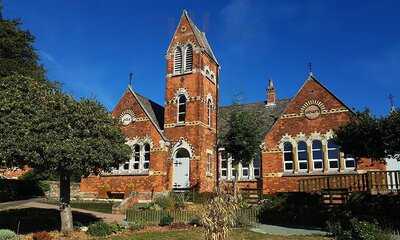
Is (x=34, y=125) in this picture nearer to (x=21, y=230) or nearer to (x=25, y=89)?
(x=25, y=89)

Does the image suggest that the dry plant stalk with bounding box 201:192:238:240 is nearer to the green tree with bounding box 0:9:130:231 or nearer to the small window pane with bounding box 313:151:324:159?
the green tree with bounding box 0:9:130:231

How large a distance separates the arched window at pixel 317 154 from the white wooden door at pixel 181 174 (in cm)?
1120

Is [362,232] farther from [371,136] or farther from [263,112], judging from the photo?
[263,112]

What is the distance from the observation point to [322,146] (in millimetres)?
34906

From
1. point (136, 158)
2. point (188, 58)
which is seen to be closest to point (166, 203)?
point (136, 158)

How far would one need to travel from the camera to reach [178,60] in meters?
41.2

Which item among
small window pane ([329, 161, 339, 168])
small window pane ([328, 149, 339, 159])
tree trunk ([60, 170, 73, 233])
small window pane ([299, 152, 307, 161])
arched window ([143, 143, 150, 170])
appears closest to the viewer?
tree trunk ([60, 170, 73, 233])

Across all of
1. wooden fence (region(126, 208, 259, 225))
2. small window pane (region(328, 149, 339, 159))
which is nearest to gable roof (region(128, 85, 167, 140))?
wooden fence (region(126, 208, 259, 225))

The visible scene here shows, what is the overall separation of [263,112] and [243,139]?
10.9 meters

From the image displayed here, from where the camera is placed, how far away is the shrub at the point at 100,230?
20953mm

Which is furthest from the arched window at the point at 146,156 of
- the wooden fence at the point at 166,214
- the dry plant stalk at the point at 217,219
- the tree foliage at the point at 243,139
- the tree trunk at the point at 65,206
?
the dry plant stalk at the point at 217,219

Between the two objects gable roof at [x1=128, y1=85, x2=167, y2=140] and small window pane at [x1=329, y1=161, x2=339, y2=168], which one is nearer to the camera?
small window pane at [x1=329, y1=161, x2=339, y2=168]

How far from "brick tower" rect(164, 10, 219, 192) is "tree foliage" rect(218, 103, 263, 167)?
16.0ft

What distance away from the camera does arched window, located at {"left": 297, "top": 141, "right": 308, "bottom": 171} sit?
35.4 meters
